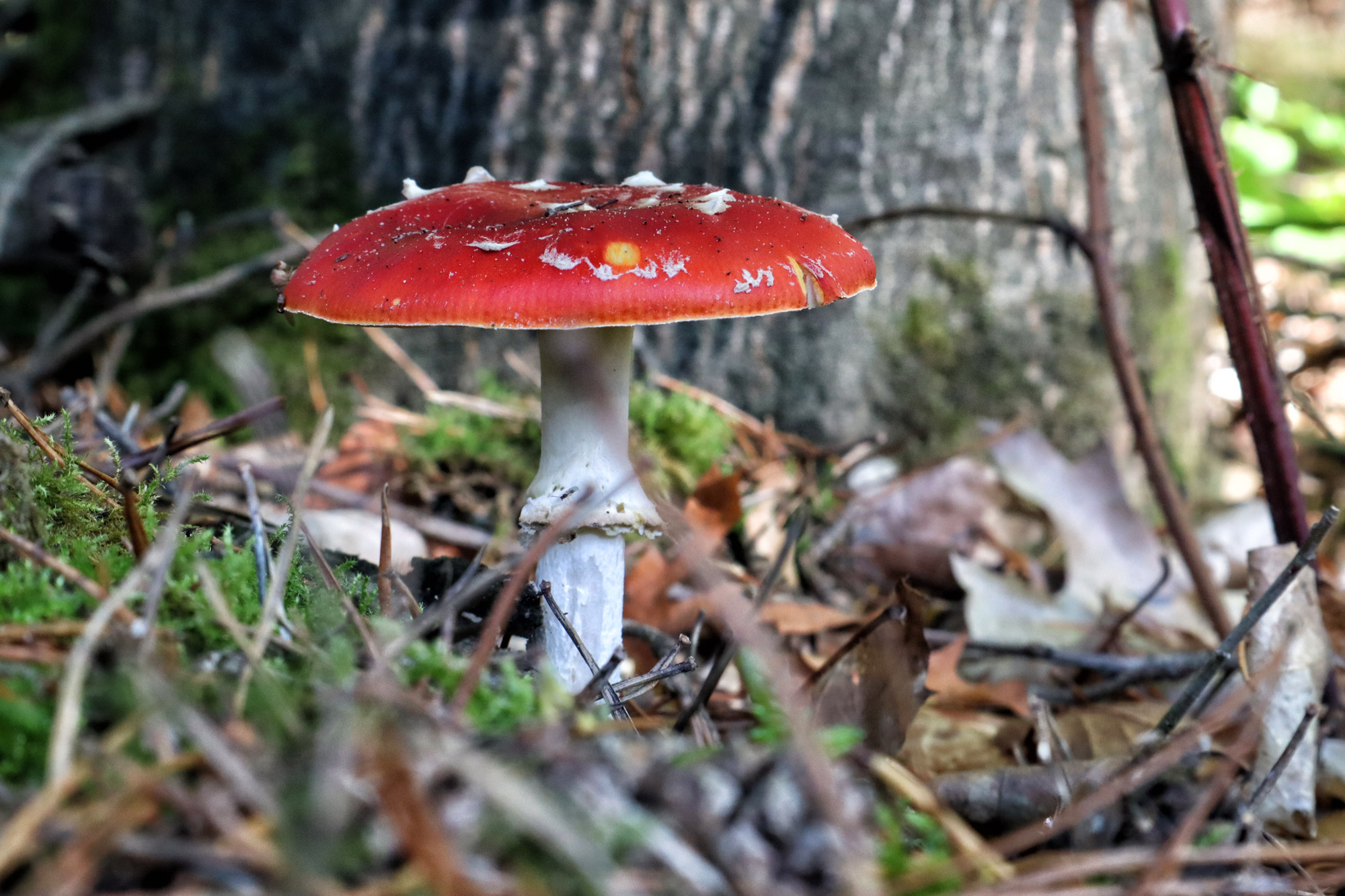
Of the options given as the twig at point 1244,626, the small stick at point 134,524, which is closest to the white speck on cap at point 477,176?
the small stick at point 134,524

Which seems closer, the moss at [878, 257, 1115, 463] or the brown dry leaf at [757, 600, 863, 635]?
the brown dry leaf at [757, 600, 863, 635]

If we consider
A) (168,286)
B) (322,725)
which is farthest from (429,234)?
(168,286)

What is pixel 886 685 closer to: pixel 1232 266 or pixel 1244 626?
pixel 1244 626

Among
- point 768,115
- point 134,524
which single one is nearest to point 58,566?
point 134,524

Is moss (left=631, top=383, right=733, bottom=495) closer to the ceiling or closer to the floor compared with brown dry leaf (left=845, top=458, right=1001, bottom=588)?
closer to the ceiling

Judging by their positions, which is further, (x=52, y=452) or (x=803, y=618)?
(x=803, y=618)

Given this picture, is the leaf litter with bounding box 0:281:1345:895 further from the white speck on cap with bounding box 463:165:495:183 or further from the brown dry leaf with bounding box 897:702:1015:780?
the white speck on cap with bounding box 463:165:495:183

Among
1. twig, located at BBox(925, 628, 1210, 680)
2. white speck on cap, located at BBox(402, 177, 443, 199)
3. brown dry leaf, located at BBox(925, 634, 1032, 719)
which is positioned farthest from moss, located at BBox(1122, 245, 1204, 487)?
white speck on cap, located at BBox(402, 177, 443, 199)

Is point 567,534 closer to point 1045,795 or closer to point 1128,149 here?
point 1045,795
